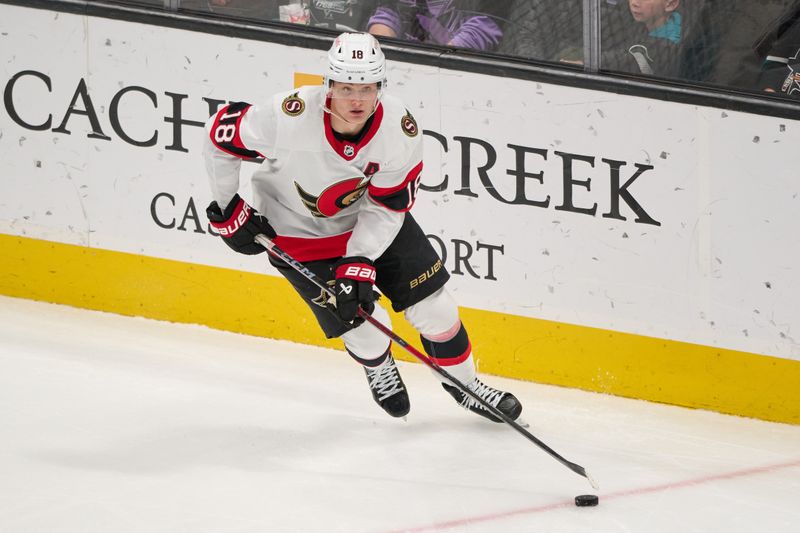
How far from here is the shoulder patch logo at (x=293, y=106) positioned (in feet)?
9.68

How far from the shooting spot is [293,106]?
2957mm

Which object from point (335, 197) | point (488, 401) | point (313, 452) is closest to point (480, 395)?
point (488, 401)

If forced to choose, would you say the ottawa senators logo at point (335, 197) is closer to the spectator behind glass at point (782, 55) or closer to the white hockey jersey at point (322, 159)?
the white hockey jersey at point (322, 159)

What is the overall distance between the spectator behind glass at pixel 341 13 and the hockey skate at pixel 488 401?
1.38m

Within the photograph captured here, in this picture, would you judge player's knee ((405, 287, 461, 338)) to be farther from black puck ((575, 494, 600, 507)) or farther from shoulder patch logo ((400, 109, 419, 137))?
black puck ((575, 494, 600, 507))

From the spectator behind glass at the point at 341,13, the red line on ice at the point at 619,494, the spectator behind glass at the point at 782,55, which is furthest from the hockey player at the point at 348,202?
the spectator behind glass at the point at 782,55

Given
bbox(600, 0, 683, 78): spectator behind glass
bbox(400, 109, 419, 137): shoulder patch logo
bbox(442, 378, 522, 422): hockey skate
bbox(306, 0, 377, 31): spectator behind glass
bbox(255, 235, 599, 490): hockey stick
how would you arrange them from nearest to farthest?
bbox(400, 109, 419, 137): shoulder patch logo < bbox(255, 235, 599, 490): hockey stick < bbox(442, 378, 522, 422): hockey skate < bbox(600, 0, 683, 78): spectator behind glass < bbox(306, 0, 377, 31): spectator behind glass

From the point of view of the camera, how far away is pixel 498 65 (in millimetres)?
3850

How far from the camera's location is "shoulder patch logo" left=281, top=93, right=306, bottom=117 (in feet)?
9.68

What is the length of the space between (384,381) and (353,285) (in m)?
0.54

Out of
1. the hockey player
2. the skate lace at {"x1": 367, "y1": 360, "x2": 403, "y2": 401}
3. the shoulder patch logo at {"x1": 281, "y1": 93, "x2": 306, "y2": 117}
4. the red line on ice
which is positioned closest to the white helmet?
the hockey player

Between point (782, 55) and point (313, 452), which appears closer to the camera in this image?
point (313, 452)

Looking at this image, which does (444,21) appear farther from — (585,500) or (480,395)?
(585,500)

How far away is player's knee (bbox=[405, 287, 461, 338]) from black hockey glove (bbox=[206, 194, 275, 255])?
1.58ft
